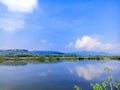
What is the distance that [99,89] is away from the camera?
7.88 metres

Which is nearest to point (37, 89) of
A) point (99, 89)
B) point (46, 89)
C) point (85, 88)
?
point (46, 89)

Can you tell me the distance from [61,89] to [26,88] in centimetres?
345

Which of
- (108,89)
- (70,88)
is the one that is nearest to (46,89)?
(70,88)

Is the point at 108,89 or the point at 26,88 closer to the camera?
→ the point at 108,89

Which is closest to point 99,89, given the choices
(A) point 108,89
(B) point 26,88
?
(A) point 108,89

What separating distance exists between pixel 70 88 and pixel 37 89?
122 inches

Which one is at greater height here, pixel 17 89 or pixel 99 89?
pixel 99 89

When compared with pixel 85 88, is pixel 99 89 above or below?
above

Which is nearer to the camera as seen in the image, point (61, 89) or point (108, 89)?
point (108, 89)

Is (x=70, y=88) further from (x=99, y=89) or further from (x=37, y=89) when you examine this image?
(x=99, y=89)

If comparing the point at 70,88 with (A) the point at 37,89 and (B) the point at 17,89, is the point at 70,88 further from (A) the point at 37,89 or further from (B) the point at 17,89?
(B) the point at 17,89

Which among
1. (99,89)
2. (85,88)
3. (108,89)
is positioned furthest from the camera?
(85,88)

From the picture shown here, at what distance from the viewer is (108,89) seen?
65.8ft

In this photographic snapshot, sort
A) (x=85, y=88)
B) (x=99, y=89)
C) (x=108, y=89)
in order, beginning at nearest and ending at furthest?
(x=99, y=89), (x=108, y=89), (x=85, y=88)
